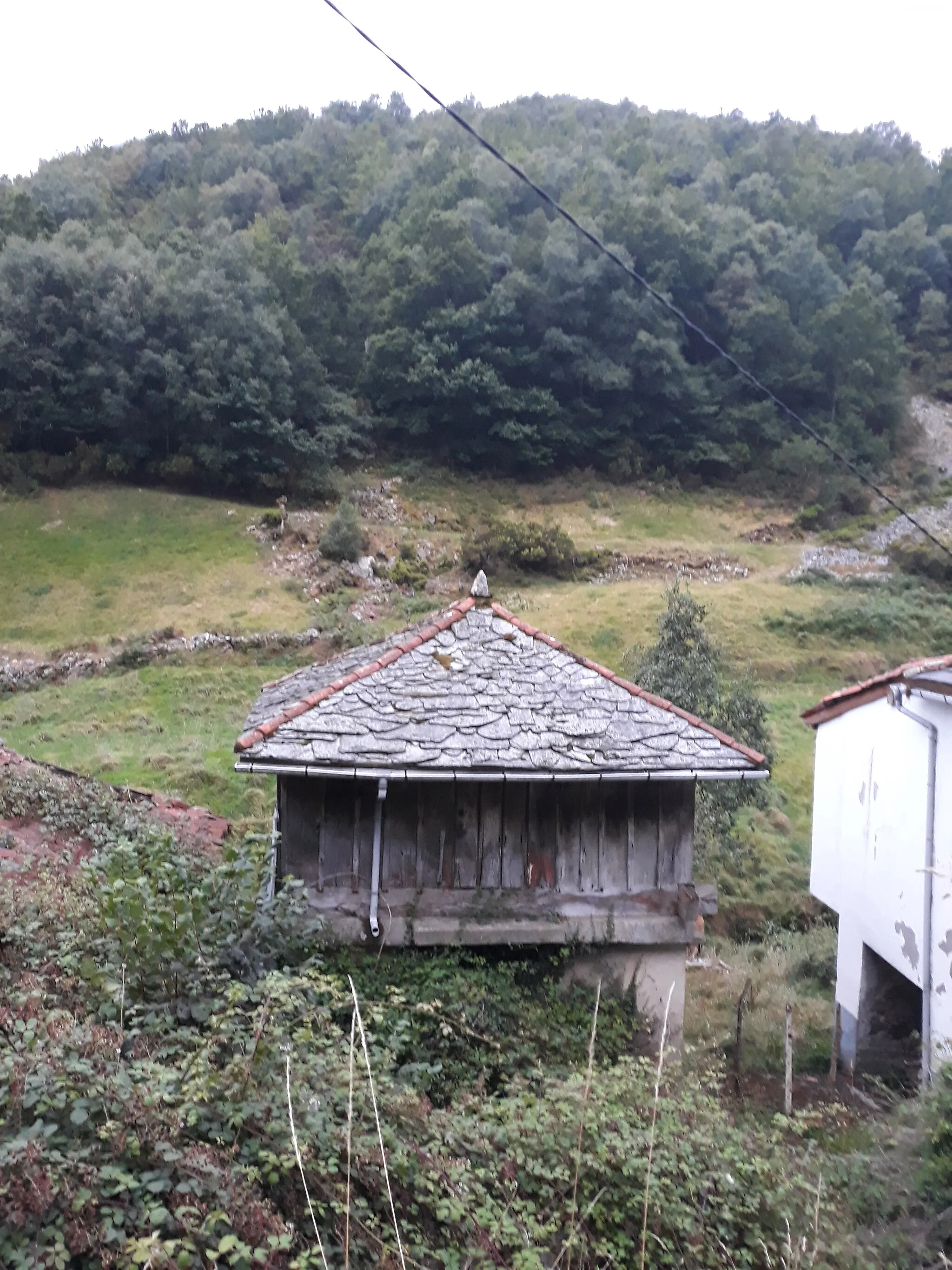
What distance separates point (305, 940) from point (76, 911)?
1618 millimetres

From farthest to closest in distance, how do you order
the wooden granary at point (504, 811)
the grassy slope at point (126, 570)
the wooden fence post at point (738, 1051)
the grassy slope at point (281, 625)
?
the grassy slope at point (126, 570) → the grassy slope at point (281, 625) → the wooden fence post at point (738, 1051) → the wooden granary at point (504, 811)

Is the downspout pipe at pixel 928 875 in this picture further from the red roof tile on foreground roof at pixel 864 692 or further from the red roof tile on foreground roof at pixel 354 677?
the red roof tile on foreground roof at pixel 354 677

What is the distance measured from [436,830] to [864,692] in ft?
19.5

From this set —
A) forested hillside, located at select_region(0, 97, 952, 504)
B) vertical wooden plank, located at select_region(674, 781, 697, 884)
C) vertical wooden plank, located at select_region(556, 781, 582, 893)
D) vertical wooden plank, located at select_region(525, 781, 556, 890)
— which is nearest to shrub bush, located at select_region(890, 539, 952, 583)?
forested hillside, located at select_region(0, 97, 952, 504)

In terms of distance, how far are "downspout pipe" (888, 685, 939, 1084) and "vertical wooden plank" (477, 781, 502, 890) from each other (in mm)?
4414

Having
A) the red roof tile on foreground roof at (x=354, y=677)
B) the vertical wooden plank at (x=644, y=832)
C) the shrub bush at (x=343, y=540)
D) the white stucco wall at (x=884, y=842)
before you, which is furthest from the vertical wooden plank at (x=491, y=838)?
the shrub bush at (x=343, y=540)

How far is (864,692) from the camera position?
1006 centimetres

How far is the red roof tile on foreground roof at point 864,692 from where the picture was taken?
8461mm

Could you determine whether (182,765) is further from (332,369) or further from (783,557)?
(332,369)

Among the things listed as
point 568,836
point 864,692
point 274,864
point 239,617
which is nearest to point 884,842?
point 864,692

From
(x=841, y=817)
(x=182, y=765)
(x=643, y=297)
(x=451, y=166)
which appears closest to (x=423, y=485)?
(x=643, y=297)

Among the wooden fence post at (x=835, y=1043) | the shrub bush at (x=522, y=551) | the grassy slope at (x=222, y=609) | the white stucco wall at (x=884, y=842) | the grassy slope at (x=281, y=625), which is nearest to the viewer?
the white stucco wall at (x=884, y=842)

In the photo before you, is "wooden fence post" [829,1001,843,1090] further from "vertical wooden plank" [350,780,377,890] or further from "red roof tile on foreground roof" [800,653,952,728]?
→ "vertical wooden plank" [350,780,377,890]

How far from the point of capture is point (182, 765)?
616 inches
